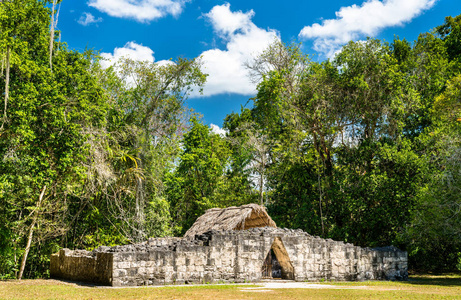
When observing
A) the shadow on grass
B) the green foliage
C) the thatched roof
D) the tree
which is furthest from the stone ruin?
the tree

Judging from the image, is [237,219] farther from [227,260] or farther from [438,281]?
[438,281]

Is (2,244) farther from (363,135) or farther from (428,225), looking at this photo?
(363,135)

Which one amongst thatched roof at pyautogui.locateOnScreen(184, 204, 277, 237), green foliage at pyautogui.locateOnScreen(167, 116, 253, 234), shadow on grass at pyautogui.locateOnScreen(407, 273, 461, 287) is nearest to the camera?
shadow on grass at pyautogui.locateOnScreen(407, 273, 461, 287)

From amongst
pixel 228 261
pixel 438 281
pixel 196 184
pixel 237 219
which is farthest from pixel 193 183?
pixel 438 281

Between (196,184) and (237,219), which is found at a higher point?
(196,184)

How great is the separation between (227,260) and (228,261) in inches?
2.1

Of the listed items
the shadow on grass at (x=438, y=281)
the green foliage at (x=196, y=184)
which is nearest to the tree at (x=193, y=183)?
the green foliage at (x=196, y=184)

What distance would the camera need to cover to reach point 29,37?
14.8 metres

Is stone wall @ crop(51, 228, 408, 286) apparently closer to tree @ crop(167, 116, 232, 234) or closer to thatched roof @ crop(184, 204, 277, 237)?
thatched roof @ crop(184, 204, 277, 237)

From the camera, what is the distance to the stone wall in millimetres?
11391

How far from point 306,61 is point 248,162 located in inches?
310

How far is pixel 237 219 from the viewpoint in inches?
658

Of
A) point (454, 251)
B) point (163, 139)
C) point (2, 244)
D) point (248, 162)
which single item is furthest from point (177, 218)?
point (454, 251)

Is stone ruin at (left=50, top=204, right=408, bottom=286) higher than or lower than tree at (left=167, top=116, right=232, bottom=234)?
lower
